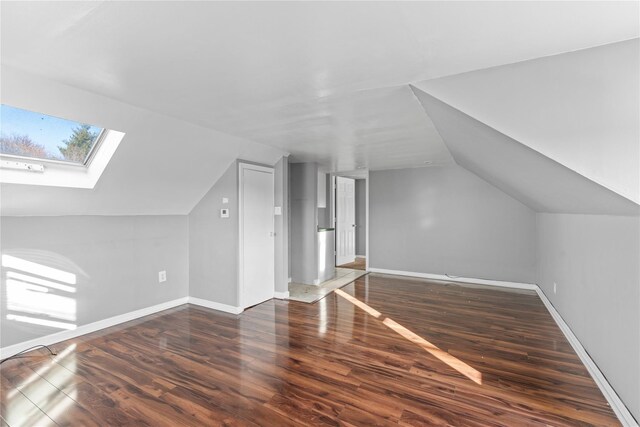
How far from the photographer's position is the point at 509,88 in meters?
1.82

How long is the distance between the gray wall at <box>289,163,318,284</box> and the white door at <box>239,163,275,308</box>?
3.00 ft

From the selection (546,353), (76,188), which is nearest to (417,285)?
(546,353)

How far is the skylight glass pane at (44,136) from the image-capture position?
7.46 feet

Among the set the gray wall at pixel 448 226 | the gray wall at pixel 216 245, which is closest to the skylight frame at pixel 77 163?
the gray wall at pixel 216 245

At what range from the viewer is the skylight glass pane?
2.27 m

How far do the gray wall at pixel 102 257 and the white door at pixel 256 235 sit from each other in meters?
0.93

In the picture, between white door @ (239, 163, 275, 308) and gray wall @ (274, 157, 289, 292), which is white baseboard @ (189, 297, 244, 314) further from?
gray wall @ (274, 157, 289, 292)

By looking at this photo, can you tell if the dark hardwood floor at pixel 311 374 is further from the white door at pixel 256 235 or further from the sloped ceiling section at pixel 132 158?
the sloped ceiling section at pixel 132 158

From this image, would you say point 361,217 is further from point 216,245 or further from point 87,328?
point 87,328

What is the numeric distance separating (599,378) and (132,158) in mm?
4270

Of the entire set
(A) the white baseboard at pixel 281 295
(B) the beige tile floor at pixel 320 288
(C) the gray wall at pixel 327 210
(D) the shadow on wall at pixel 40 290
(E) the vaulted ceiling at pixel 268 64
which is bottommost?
(B) the beige tile floor at pixel 320 288

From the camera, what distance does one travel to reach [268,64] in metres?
1.80

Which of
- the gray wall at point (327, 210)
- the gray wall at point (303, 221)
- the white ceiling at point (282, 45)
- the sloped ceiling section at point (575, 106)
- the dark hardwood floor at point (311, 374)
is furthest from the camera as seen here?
the gray wall at point (327, 210)

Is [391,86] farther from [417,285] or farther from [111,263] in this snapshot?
[417,285]
